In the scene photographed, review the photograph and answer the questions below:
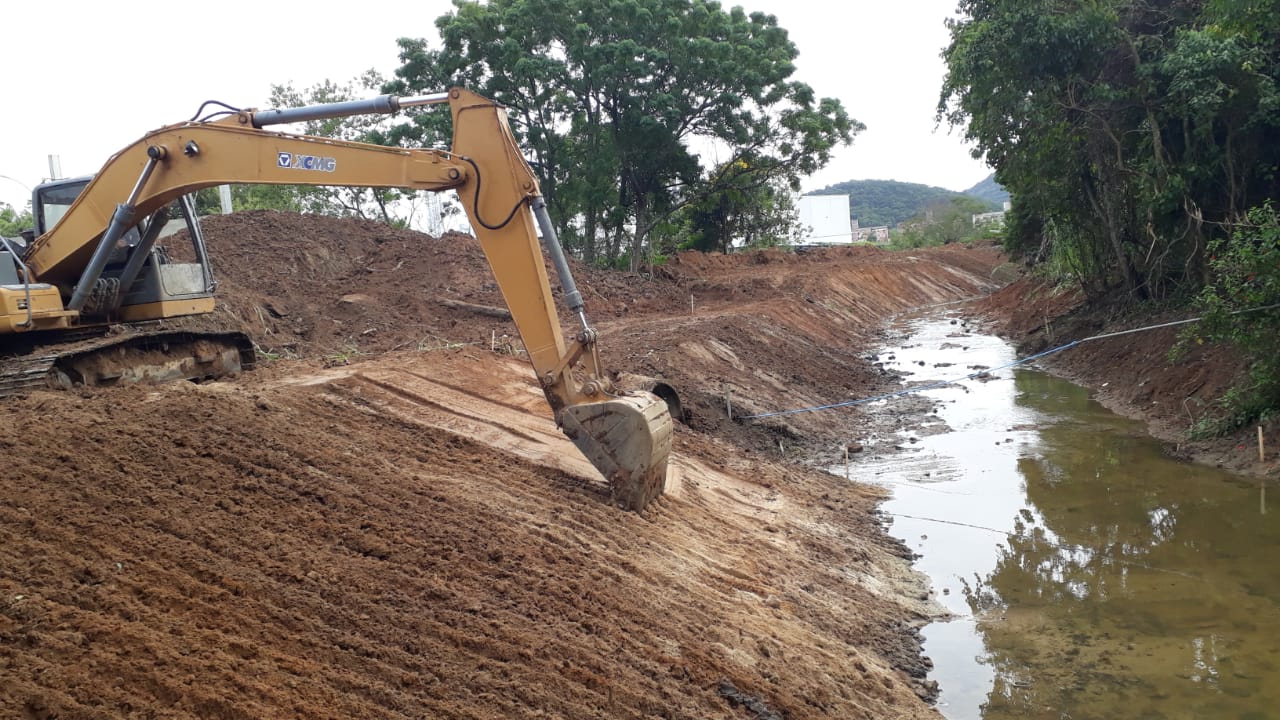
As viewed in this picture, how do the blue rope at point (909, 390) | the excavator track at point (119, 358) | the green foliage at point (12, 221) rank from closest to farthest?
1. the excavator track at point (119, 358)
2. the blue rope at point (909, 390)
3. the green foliage at point (12, 221)

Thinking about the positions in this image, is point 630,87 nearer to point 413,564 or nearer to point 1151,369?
point 1151,369

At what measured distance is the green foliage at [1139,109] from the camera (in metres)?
14.6

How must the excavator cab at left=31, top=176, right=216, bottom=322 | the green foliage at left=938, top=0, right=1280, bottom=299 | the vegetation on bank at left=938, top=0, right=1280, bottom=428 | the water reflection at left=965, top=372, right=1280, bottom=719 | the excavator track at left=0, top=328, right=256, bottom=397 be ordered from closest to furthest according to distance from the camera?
1. the water reflection at left=965, top=372, right=1280, bottom=719
2. the excavator track at left=0, top=328, right=256, bottom=397
3. the excavator cab at left=31, top=176, right=216, bottom=322
4. the vegetation on bank at left=938, top=0, right=1280, bottom=428
5. the green foliage at left=938, top=0, right=1280, bottom=299

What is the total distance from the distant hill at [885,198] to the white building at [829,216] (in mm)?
49813

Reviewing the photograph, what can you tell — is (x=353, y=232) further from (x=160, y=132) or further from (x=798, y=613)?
(x=798, y=613)

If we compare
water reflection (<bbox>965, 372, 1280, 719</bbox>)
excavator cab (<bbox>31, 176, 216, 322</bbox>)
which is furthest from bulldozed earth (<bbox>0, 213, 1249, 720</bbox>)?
excavator cab (<bbox>31, 176, 216, 322</bbox>)

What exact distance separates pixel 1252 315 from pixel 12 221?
2863cm

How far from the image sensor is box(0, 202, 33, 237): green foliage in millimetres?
22625

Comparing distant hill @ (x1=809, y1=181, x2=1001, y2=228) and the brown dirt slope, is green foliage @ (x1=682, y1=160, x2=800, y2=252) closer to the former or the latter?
the brown dirt slope

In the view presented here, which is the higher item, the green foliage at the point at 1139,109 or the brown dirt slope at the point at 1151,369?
the green foliage at the point at 1139,109

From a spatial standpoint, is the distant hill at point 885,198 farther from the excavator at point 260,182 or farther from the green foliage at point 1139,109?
the excavator at point 260,182

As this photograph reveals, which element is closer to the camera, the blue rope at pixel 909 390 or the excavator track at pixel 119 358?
the excavator track at pixel 119 358

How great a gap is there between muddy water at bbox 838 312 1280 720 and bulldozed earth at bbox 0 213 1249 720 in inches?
22.7

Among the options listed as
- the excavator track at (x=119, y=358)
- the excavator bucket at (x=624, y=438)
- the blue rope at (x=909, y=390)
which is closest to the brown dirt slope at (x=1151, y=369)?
the blue rope at (x=909, y=390)
